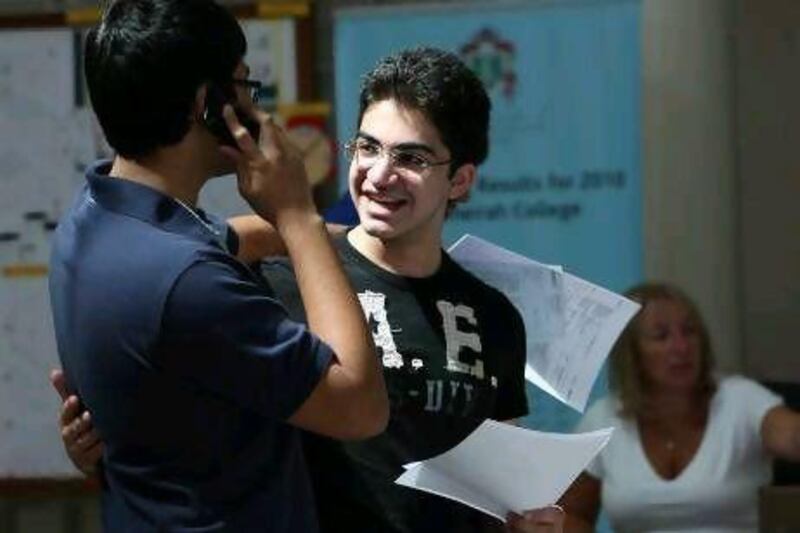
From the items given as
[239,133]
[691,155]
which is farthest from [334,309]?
[691,155]

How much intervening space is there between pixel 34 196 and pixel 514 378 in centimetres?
315

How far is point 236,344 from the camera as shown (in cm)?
206

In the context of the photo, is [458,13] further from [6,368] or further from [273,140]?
[273,140]

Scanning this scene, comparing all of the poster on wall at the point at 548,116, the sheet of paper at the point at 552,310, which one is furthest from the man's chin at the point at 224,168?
the poster on wall at the point at 548,116

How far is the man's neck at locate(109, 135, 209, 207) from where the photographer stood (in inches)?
85.3

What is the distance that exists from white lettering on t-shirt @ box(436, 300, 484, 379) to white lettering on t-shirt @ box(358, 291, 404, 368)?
0.08m

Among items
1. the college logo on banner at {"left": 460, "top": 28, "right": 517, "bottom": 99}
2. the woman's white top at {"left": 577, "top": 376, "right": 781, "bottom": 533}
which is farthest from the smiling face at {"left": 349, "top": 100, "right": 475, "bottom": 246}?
the college logo on banner at {"left": 460, "top": 28, "right": 517, "bottom": 99}

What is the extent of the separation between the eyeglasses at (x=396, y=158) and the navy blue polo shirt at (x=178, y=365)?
47 cm

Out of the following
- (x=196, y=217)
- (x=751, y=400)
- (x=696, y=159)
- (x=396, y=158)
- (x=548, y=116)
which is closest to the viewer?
(x=196, y=217)

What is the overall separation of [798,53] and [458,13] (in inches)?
42.0

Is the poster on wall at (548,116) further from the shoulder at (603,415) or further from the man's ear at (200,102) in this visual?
the man's ear at (200,102)

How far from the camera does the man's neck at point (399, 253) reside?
8.70ft

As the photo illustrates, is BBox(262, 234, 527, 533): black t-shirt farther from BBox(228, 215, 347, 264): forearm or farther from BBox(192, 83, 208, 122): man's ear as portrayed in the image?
BBox(192, 83, 208, 122): man's ear

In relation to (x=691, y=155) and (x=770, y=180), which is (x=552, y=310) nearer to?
(x=691, y=155)
